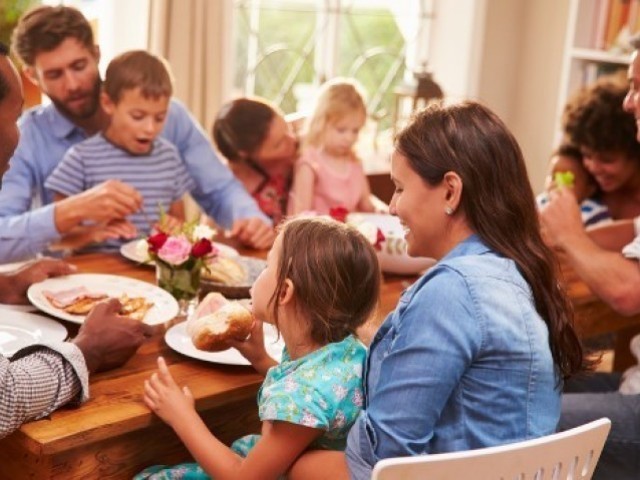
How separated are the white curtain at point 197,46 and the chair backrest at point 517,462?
256cm

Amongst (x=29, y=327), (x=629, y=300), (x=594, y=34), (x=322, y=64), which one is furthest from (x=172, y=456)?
(x=594, y=34)

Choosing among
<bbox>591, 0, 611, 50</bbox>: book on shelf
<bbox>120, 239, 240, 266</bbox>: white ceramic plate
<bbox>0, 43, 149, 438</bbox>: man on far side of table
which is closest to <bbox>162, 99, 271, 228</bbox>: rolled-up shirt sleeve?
<bbox>120, 239, 240, 266</bbox>: white ceramic plate

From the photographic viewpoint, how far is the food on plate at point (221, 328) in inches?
69.8

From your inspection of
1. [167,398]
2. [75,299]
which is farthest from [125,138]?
[167,398]

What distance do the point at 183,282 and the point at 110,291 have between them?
0.16 metres

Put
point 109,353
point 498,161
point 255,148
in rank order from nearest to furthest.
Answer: point 498,161
point 109,353
point 255,148

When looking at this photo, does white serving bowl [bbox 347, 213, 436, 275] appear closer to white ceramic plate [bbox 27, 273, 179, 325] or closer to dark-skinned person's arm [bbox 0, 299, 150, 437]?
white ceramic plate [bbox 27, 273, 179, 325]

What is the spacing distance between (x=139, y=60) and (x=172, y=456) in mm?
1234

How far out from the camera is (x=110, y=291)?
215 cm

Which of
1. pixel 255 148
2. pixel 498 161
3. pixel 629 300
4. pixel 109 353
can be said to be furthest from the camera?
pixel 255 148

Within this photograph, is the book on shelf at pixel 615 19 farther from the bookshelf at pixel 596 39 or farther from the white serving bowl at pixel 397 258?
the white serving bowl at pixel 397 258

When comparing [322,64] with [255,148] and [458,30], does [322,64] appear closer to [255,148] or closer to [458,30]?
[458,30]

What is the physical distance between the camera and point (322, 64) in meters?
4.58

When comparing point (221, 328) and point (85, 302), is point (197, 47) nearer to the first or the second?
point (85, 302)
